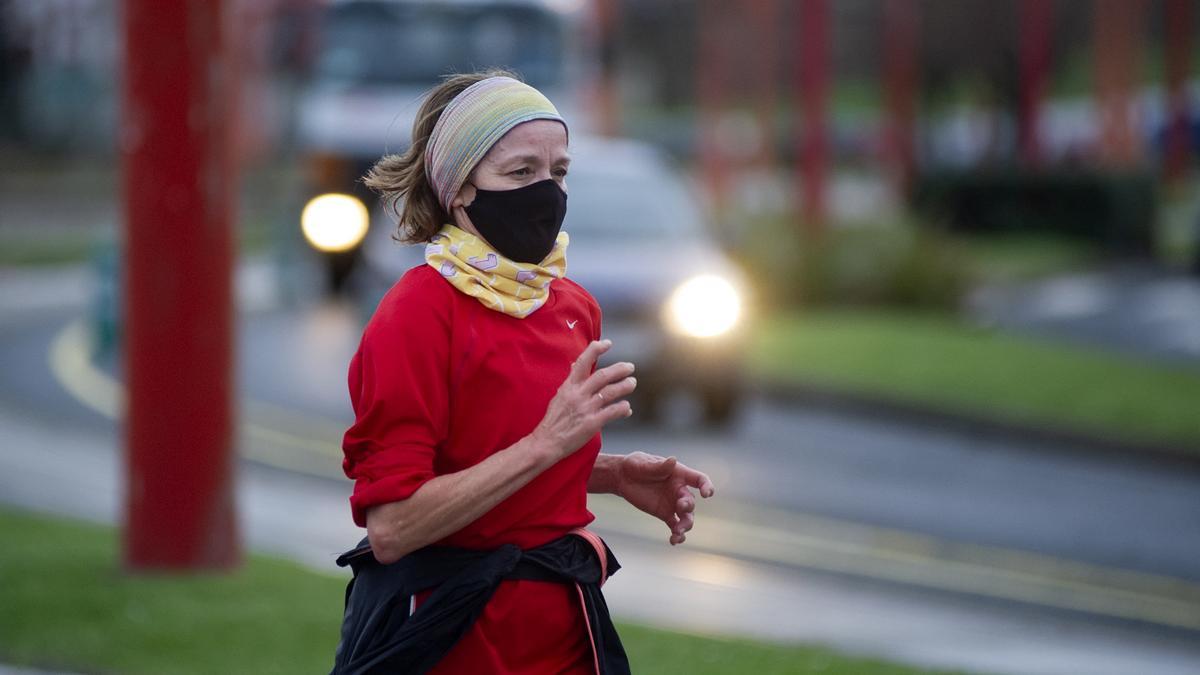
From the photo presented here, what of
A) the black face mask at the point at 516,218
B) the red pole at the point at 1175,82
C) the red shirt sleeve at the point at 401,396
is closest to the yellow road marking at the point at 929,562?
the black face mask at the point at 516,218

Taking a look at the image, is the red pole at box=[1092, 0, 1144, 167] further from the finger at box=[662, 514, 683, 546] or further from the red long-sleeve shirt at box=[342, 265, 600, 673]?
the red long-sleeve shirt at box=[342, 265, 600, 673]

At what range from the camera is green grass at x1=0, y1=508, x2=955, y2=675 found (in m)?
6.11

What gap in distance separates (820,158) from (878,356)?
18.0 feet

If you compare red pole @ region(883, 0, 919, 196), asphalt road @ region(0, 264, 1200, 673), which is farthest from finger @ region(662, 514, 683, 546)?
red pole @ region(883, 0, 919, 196)

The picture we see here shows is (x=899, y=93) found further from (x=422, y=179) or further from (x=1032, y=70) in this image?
(x=422, y=179)

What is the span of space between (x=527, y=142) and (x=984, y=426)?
10.2 metres

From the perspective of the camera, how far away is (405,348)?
2949 mm

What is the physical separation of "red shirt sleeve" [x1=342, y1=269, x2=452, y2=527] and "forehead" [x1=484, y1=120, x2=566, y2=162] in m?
0.27

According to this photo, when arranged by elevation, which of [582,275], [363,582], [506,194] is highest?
[506,194]

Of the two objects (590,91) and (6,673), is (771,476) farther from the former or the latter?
(590,91)

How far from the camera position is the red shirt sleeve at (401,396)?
2928mm

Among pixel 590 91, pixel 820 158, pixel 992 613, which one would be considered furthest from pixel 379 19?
pixel 992 613

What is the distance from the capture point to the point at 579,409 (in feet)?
9.73

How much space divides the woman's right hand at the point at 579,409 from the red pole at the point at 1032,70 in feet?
120
